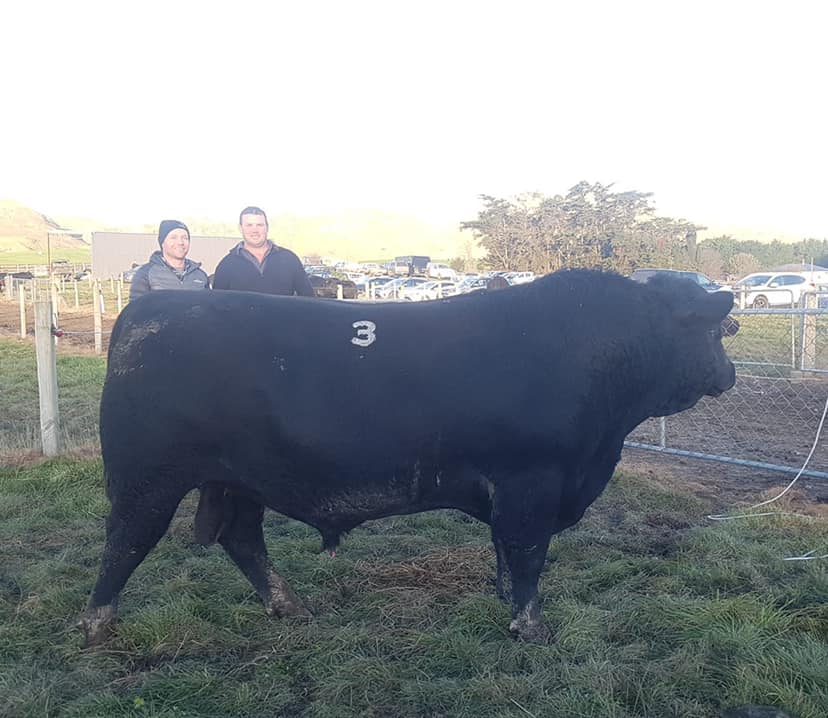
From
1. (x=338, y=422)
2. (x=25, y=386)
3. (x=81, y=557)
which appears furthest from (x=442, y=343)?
(x=25, y=386)

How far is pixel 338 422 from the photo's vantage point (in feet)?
12.0

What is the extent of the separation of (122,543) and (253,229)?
8.22 ft

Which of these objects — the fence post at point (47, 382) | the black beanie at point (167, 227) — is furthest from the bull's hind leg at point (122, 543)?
the fence post at point (47, 382)

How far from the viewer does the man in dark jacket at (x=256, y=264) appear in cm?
547

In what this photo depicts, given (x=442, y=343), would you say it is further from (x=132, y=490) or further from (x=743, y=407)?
(x=743, y=407)

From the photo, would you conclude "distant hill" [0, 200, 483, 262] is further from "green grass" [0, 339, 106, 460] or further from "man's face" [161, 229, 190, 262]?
"man's face" [161, 229, 190, 262]

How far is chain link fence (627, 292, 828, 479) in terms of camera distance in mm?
7441

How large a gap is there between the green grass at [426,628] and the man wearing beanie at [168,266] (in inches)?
73.1

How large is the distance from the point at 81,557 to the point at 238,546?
1438mm

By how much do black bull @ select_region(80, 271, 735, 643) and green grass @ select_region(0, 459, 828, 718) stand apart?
357 mm

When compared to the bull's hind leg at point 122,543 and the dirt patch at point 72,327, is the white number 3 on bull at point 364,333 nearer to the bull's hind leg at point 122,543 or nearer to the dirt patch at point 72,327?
the bull's hind leg at point 122,543

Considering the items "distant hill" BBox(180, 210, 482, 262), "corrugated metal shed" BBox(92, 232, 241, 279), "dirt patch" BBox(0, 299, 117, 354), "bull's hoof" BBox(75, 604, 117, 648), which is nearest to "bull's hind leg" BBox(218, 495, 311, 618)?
"bull's hoof" BBox(75, 604, 117, 648)

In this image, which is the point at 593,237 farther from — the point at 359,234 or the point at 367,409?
the point at 359,234

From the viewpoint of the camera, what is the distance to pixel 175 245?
208 inches
